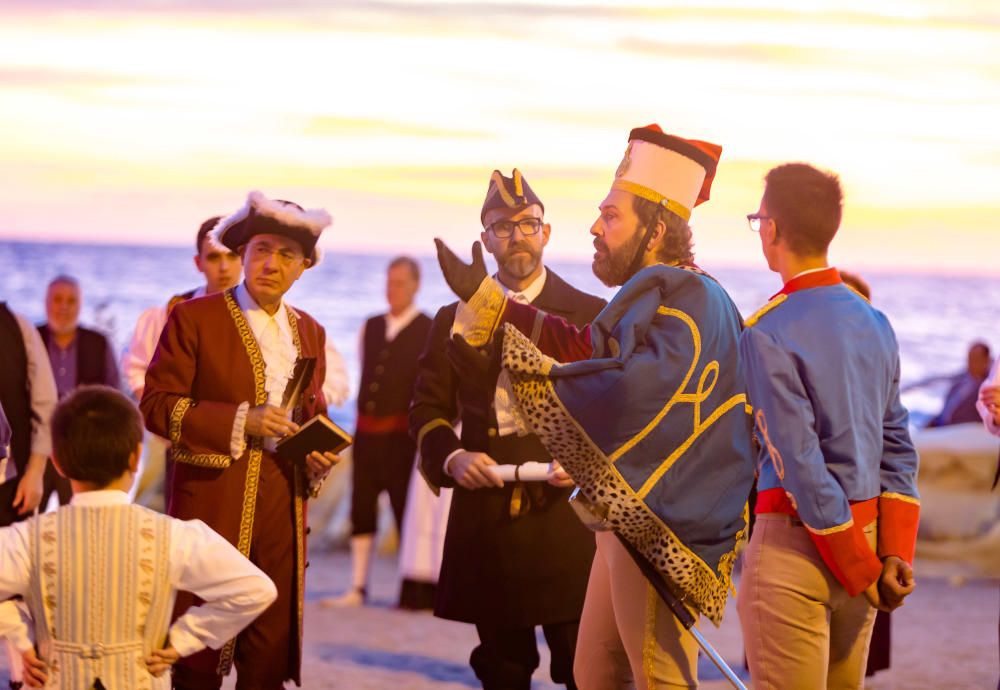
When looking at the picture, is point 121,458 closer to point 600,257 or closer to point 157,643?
point 157,643

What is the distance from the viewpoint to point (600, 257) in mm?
3684

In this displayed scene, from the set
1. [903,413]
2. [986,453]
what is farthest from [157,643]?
[986,453]

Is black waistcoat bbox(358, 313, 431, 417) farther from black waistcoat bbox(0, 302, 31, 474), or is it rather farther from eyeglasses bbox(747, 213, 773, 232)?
eyeglasses bbox(747, 213, 773, 232)

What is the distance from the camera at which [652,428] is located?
11.1 ft

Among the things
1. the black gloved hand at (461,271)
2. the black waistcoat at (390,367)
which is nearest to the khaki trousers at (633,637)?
the black gloved hand at (461,271)

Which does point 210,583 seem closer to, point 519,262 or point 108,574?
point 108,574

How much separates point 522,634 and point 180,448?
1236 millimetres

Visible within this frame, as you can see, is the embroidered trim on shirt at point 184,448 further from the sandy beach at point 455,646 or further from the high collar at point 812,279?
the sandy beach at point 455,646

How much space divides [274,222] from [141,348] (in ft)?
Answer: 5.03

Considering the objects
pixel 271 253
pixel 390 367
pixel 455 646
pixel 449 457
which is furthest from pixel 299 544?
pixel 390 367

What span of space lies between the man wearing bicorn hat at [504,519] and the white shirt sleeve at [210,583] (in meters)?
1.57

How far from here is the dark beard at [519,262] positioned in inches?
186

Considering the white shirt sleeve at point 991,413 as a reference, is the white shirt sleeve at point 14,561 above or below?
below

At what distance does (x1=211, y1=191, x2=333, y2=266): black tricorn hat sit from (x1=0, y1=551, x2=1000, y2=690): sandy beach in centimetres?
230
